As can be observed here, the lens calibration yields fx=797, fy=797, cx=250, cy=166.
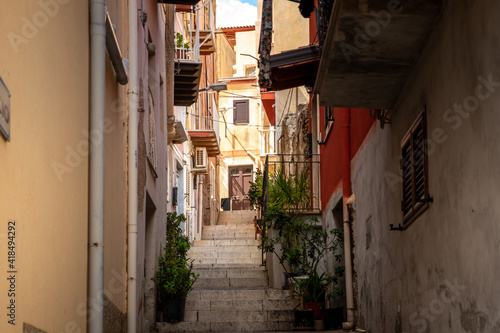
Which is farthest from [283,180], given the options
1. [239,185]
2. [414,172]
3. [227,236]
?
[239,185]

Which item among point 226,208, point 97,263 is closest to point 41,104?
point 97,263

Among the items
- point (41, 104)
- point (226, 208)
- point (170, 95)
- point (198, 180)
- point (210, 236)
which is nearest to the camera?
point (41, 104)

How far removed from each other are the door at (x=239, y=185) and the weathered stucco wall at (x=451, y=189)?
29632 mm

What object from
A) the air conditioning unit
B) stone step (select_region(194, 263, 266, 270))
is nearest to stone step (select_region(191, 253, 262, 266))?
stone step (select_region(194, 263, 266, 270))

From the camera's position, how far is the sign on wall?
3.48 m

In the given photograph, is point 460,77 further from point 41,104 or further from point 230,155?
point 230,155

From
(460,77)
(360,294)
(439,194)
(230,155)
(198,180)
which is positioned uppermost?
(230,155)

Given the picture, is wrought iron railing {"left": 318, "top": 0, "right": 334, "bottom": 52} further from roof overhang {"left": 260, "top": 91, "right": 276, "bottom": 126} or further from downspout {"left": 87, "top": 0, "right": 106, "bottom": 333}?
roof overhang {"left": 260, "top": 91, "right": 276, "bottom": 126}

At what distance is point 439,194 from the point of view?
6523 millimetres

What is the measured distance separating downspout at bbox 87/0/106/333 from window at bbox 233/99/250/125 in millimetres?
32581

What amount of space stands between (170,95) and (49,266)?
35.7 feet

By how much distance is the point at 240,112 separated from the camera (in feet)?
128

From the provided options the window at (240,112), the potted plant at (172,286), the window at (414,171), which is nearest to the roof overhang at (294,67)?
the potted plant at (172,286)

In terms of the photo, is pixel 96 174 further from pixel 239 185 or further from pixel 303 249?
pixel 239 185
